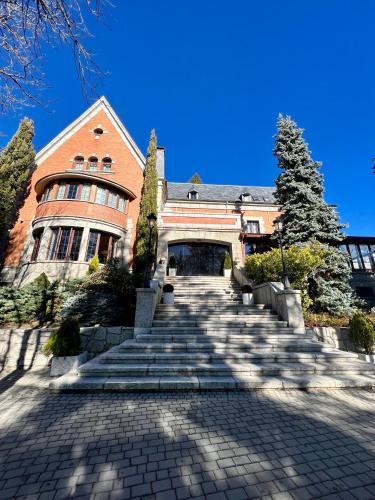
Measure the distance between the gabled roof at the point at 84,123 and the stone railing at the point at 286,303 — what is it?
14815 mm

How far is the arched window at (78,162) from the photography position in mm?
17719

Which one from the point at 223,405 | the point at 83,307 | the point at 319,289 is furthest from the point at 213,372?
the point at 319,289

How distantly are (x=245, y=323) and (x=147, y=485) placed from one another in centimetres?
579

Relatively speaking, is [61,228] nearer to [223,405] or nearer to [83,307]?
[83,307]

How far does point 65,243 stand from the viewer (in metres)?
14.2

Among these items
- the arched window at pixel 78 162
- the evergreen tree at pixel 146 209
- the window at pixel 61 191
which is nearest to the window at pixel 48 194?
the window at pixel 61 191

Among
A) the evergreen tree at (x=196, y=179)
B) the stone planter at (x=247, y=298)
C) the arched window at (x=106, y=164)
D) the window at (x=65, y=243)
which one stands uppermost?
the evergreen tree at (x=196, y=179)

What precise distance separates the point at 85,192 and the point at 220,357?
13.9 meters

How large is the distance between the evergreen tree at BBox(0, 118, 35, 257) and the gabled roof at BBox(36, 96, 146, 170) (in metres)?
1.09

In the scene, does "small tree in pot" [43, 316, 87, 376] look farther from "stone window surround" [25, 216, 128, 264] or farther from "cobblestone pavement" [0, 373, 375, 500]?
"stone window surround" [25, 216, 128, 264]

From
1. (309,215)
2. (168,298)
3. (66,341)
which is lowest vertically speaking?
(66,341)

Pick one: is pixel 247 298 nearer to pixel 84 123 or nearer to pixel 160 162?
pixel 160 162

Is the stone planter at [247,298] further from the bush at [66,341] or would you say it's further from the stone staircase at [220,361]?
the bush at [66,341]

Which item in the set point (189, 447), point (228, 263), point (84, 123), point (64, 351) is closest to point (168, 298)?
point (64, 351)
